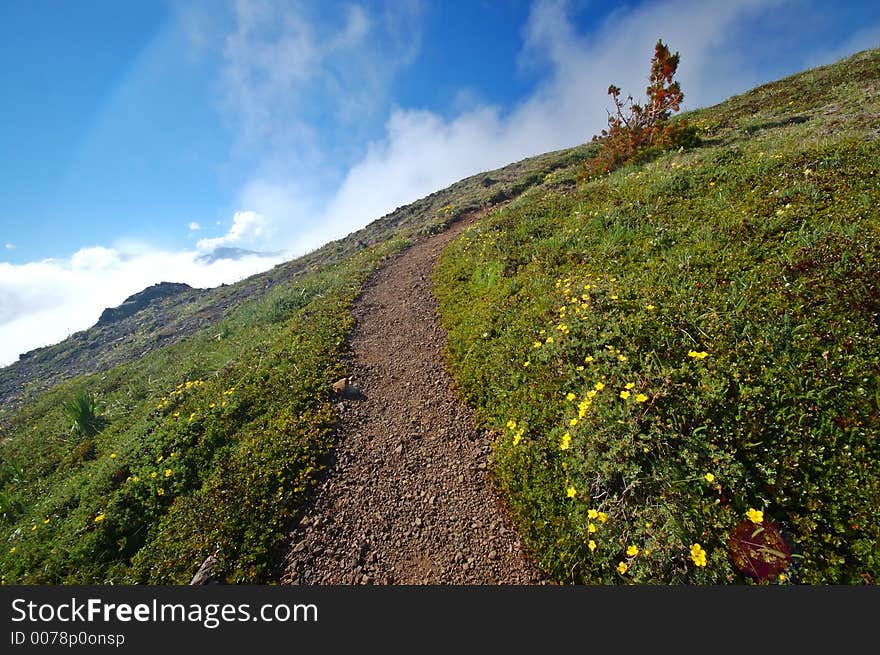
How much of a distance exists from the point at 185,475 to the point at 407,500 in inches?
173

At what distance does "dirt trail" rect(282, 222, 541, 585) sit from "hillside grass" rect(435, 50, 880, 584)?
0.45 metres

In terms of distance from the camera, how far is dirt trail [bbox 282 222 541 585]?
15.6 ft

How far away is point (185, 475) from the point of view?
6.80 meters

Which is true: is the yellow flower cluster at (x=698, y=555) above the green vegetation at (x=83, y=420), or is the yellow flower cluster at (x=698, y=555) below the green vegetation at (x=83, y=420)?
A: below

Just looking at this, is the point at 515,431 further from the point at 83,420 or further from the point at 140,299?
the point at 140,299

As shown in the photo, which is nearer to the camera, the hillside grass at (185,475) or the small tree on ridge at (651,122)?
the hillside grass at (185,475)

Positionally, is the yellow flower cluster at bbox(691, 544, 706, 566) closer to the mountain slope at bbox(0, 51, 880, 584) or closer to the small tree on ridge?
the mountain slope at bbox(0, 51, 880, 584)

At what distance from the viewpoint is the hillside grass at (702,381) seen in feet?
12.8

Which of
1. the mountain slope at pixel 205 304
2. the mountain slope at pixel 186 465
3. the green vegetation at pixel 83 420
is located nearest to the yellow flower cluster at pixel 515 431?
the mountain slope at pixel 186 465

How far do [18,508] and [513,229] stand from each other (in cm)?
1581

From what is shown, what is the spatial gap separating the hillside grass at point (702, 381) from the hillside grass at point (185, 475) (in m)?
3.63

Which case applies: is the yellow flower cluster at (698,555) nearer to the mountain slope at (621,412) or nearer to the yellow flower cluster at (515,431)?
the mountain slope at (621,412)

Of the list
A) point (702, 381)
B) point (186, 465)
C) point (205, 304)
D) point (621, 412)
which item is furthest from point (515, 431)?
point (205, 304)

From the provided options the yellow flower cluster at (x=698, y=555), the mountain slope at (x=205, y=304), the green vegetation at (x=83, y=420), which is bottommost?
the yellow flower cluster at (x=698, y=555)
